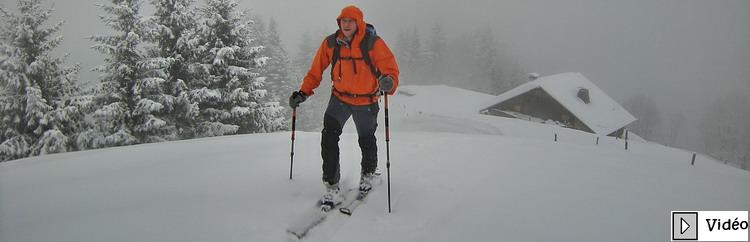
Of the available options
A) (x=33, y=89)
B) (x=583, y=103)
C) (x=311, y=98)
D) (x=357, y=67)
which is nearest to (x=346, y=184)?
(x=357, y=67)

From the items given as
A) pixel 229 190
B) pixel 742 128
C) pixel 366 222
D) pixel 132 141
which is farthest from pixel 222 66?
pixel 742 128

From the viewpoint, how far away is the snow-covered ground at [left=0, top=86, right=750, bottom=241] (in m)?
3.56

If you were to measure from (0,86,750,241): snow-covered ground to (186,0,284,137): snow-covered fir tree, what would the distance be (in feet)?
36.6

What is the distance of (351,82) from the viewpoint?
434 centimetres

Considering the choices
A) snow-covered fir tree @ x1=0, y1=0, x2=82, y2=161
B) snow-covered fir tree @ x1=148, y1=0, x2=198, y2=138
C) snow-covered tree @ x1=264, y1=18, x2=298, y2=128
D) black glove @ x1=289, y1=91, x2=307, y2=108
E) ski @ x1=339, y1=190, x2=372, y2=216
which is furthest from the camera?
snow-covered tree @ x1=264, y1=18, x2=298, y2=128

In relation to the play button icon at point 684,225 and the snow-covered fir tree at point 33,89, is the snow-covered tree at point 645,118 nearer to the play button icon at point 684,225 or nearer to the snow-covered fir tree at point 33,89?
the play button icon at point 684,225

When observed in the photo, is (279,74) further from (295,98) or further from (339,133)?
(339,133)

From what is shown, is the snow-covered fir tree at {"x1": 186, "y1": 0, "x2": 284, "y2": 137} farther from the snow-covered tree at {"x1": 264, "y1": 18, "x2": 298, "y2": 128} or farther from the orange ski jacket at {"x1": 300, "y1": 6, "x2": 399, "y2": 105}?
the snow-covered tree at {"x1": 264, "y1": 18, "x2": 298, "y2": 128}

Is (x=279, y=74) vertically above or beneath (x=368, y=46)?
above

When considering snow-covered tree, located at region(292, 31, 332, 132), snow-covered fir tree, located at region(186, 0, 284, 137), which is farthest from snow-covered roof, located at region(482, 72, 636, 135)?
snow-covered fir tree, located at region(186, 0, 284, 137)

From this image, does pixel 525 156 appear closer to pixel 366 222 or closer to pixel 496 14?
pixel 366 222

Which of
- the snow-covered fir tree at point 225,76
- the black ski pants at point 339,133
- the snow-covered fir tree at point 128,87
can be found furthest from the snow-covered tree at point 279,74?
the black ski pants at point 339,133

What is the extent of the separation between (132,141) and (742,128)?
282 feet

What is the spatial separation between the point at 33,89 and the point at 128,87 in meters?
3.41
